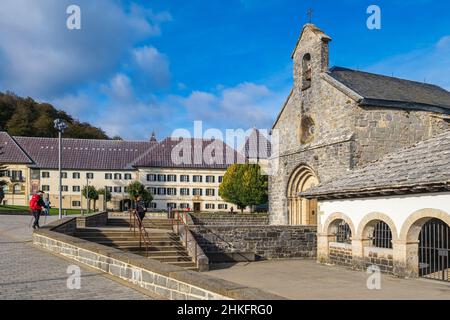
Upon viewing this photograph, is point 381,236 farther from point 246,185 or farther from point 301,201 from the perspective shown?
point 246,185

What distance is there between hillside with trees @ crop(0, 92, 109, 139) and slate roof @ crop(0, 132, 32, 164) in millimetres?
14462

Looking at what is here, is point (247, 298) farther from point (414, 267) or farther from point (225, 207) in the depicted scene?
point (225, 207)

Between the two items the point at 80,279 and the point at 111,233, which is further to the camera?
the point at 111,233

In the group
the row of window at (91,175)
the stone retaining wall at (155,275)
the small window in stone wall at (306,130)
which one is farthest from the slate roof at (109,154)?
the stone retaining wall at (155,275)

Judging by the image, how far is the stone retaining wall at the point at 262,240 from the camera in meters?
19.2

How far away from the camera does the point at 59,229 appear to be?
52.6 ft

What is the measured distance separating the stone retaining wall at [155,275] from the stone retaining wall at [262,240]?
23.7 ft

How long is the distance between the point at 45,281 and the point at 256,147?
202 feet

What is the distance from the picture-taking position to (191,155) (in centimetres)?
6869

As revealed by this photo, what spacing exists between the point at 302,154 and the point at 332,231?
720cm

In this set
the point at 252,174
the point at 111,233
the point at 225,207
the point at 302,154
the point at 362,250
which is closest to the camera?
the point at 362,250

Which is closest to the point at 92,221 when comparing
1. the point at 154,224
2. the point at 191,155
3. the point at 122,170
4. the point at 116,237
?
the point at 154,224

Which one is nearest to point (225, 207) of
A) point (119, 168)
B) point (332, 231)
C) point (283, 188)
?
point (119, 168)

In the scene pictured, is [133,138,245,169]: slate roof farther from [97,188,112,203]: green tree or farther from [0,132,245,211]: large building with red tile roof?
[97,188,112,203]: green tree
